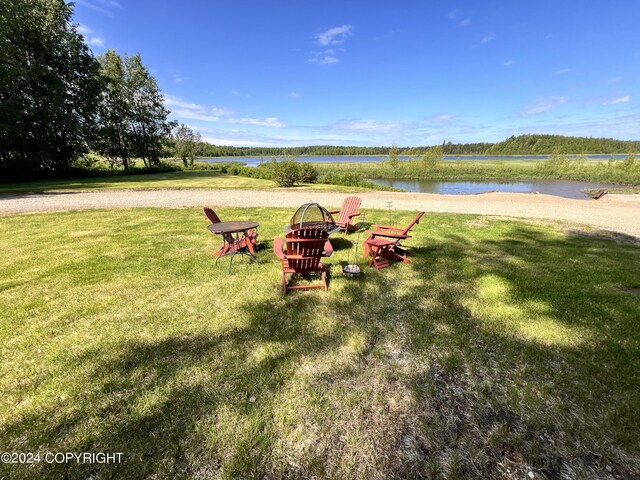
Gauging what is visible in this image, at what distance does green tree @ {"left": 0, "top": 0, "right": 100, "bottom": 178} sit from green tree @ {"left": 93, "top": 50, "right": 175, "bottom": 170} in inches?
155

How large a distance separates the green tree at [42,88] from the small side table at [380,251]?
90.2 ft

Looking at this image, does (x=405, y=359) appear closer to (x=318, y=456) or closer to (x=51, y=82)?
(x=318, y=456)

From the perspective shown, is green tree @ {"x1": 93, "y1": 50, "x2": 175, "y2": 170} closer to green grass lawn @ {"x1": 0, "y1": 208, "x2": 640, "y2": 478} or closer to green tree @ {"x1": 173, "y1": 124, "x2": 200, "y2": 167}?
green tree @ {"x1": 173, "y1": 124, "x2": 200, "y2": 167}

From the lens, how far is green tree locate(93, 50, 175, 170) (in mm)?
34875

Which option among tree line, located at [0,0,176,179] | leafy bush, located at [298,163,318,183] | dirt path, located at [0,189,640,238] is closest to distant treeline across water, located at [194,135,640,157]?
tree line, located at [0,0,176,179]

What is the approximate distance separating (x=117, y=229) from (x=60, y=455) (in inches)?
338

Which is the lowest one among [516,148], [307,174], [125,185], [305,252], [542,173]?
[542,173]

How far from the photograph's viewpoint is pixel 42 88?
2467 cm

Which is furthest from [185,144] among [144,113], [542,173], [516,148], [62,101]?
[516,148]

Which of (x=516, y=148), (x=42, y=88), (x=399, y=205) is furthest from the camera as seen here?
(x=516, y=148)

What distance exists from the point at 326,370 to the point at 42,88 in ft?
117

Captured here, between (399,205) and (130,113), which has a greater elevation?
(130,113)

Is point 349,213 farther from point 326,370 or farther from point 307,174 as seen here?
point 307,174

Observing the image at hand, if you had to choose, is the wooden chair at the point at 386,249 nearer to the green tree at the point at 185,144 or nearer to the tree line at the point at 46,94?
the tree line at the point at 46,94
